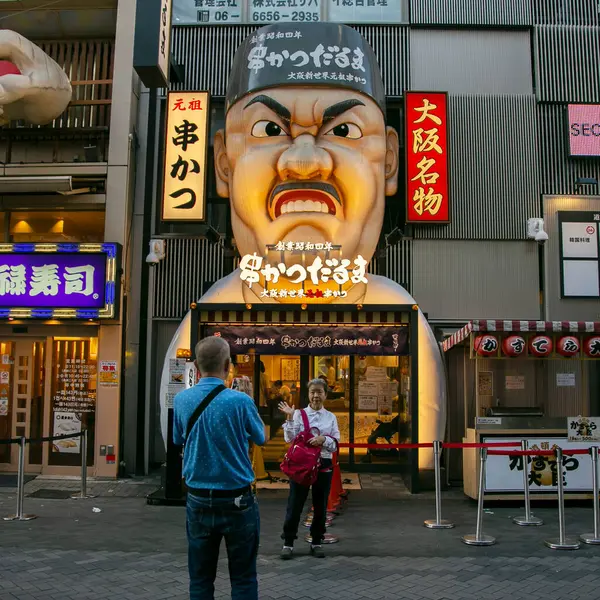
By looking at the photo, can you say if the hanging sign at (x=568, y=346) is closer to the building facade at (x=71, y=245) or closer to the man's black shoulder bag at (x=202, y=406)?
the building facade at (x=71, y=245)

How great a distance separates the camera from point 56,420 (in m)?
12.4

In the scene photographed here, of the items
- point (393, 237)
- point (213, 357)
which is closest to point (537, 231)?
point (393, 237)

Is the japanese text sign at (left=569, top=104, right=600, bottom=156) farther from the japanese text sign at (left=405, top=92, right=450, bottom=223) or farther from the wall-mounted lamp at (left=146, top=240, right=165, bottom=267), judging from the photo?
the wall-mounted lamp at (left=146, top=240, right=165, bottom=267)

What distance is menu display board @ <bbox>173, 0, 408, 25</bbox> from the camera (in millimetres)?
14430

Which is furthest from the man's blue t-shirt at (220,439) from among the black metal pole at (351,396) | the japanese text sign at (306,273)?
the black metal pole at (351,396)

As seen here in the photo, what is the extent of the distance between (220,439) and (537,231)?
10.9 metres

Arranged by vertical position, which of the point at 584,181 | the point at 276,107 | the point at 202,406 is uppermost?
the point at 276,107

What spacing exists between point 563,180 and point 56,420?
11310 millimetres

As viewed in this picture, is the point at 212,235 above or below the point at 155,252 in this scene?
above

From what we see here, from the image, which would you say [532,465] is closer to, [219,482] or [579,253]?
[579,253]

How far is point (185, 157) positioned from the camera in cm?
1254

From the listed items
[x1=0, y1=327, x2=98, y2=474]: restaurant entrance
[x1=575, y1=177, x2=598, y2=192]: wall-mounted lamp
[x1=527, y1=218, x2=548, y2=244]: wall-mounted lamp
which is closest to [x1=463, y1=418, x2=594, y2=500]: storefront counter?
[x1=527, y1=218, x2=548, y2=244]: wall-mounted lamp

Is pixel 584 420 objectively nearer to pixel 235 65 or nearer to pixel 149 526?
pixel 149 526

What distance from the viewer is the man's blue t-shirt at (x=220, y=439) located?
158 inches
